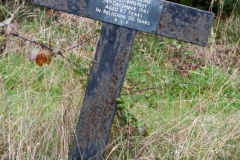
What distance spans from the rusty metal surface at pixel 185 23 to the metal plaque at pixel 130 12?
5 cm

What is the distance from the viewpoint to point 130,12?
3561 mm

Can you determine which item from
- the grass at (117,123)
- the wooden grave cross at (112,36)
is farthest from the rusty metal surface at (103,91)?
the grass at (117,123)

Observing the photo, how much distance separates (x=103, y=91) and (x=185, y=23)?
637 mm

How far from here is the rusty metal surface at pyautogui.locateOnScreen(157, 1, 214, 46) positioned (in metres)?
3.54

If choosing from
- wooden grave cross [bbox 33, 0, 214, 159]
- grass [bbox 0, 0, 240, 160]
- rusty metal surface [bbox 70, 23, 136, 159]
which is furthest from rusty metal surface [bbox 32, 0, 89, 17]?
grass [bbox 0, 0, 240, 160]

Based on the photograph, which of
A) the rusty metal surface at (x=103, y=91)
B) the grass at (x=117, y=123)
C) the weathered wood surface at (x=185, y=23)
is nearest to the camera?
the weathered wood surface at (x=185, y=23)

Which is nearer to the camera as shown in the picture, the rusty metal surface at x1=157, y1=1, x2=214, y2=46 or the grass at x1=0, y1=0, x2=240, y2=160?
the rusty metal surface at x1=157, y1=1, x2=214, y2=46

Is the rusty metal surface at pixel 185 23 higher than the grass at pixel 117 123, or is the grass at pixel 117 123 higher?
the rusty metal surface at pixel 185 23

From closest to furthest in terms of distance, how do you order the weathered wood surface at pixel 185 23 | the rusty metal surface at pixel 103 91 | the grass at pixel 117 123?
the weathered wood surface at pixel 185 23, the rusty metal surface at pixel 103 91, the grass at pixel 117 123

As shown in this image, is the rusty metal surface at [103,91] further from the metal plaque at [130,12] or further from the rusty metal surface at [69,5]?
the rusty metal surface at [69,5]

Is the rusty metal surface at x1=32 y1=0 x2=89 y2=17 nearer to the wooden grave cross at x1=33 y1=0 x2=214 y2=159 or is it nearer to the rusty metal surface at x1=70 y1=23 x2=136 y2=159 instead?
the wooden grave cross at x1=33 y1=0 x2=214 y2=159

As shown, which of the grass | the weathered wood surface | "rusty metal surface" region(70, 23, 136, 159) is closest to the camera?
the weathered wood surface

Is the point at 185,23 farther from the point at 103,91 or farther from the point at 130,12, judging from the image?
the point at 103,91

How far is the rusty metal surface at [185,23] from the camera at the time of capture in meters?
3.54
